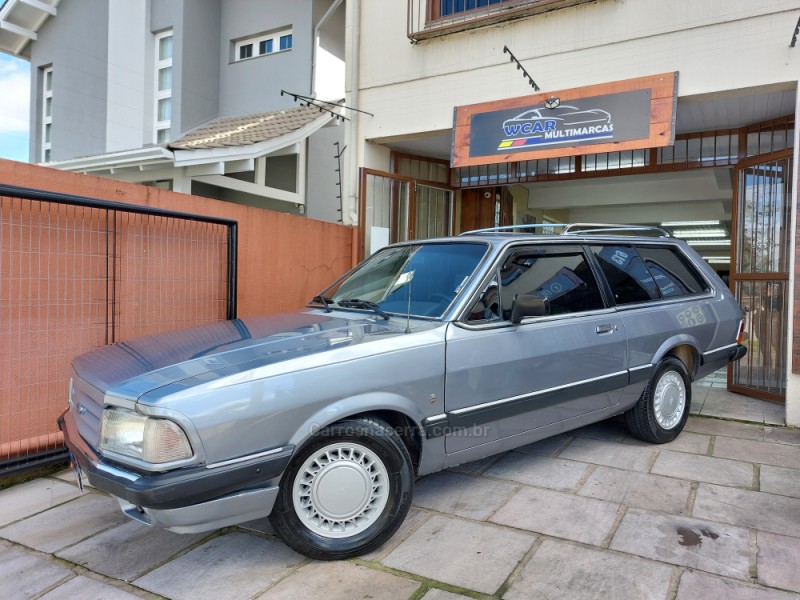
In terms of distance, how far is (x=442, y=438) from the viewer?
320 cm

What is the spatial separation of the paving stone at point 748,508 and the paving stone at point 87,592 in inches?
126

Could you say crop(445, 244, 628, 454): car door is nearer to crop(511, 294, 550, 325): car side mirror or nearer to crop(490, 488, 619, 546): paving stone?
crop(511, 294, 550, 325): car side mirror

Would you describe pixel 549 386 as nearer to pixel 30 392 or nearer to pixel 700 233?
pixel 30 392

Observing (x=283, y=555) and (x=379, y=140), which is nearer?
(x=283, y=555)

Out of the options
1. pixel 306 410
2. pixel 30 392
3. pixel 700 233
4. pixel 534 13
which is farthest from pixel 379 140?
pixel 700 233

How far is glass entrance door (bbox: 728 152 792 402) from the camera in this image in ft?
19.8

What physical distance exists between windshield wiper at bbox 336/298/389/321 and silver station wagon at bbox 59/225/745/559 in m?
0.02

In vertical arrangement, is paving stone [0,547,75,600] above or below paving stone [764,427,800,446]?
below

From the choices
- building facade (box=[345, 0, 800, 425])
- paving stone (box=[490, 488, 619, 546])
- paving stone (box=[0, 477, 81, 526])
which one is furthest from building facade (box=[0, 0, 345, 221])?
paving stone (box=[490, 488, 619, 546])

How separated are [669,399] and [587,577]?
99.3 inches

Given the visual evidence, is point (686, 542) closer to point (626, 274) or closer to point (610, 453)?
point (610, 453)

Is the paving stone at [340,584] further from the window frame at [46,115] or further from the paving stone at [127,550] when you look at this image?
the window frame at [46,115]

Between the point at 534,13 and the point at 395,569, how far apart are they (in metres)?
6.29

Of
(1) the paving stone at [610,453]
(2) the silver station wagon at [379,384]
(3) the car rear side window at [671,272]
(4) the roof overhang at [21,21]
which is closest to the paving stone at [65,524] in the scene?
(2) the silver station wagon at [379,384]
